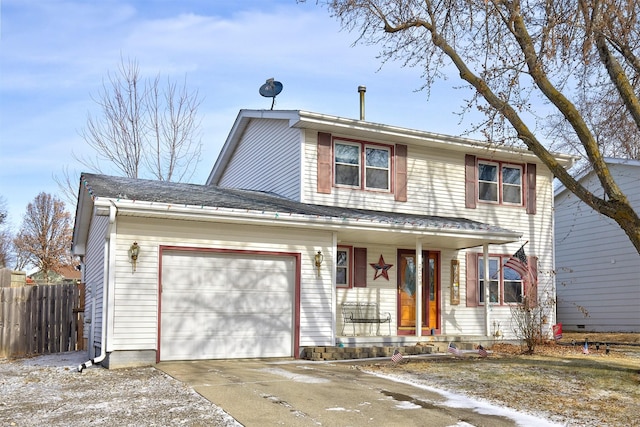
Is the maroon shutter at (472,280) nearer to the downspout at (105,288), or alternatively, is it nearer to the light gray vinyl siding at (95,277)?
the light gray vinyl siding at (95,277)

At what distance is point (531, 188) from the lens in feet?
59.0

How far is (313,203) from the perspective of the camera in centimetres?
1503

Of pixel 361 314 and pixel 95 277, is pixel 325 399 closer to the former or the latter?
pixel 361 314

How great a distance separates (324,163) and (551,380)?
7.32m

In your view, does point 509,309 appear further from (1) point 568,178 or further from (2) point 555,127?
(2) point 555,127

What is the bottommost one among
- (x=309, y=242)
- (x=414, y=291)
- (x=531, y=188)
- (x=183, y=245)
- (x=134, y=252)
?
(x=414, y=291)

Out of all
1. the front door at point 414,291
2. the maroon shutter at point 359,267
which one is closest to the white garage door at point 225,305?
the maroon shutter at point 359,267

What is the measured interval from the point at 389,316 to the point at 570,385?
250 inches

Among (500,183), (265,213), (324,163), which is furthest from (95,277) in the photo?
(500,183)

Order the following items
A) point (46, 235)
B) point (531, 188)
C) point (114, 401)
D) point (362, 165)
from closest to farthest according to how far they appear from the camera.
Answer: point (114, 401)
point (362, 165)
point (531, 188)
point (46, 235)

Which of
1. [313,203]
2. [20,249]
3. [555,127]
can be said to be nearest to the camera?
[313,203]

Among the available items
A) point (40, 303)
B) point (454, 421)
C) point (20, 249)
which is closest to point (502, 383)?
point (454, 421)

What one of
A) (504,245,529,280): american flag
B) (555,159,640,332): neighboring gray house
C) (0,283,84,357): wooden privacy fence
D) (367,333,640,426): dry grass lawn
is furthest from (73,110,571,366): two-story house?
(555,159,640,332): neighboring gray house

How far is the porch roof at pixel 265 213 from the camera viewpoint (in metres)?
11.2
